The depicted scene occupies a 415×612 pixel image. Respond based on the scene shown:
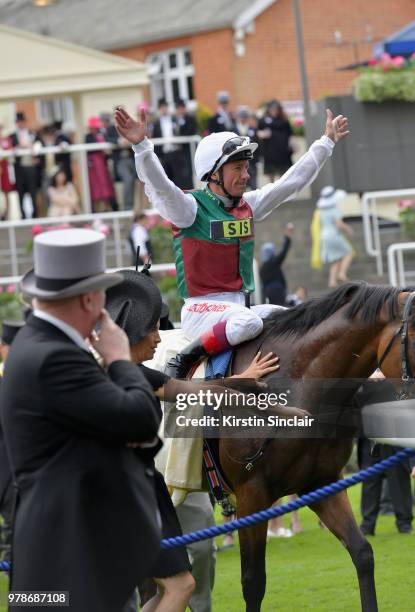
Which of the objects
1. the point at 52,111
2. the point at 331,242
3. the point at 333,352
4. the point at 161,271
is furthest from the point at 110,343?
the point at 52,111

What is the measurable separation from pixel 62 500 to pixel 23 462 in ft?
0.65

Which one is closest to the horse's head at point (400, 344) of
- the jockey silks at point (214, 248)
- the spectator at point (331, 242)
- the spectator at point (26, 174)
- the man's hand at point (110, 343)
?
the jockey silks at point (214, 248)

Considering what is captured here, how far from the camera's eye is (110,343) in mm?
4750

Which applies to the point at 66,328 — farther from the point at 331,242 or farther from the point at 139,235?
the point at 331,242

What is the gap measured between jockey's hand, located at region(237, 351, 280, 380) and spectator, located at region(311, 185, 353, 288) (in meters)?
12.9

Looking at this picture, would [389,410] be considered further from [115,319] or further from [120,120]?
[120,120]

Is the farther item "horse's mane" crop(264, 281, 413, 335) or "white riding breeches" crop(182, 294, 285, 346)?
"white riding breeches" crop(182, 294, 285, 346)

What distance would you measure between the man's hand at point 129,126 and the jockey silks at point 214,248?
0.74 meters

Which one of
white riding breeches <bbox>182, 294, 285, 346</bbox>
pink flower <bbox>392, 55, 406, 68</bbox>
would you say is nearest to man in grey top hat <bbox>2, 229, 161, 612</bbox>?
white riding breeches <bbox>182, 294, 285, 346</bbox>

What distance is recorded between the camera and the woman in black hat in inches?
228

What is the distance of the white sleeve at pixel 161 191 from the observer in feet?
22.8

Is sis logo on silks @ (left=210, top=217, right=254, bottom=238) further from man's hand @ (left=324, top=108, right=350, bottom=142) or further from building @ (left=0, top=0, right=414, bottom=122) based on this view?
building @ (left=0, top=0, right=414, bottom=122)

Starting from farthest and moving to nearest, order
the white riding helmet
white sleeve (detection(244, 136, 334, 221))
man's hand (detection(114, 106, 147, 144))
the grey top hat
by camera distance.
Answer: white sleeve (detection(244, 136, 334, 221)), the white riding helmet, man's hand (detection(114, 106, 147, 144)), the grey top hat

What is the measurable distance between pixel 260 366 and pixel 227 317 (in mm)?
528
